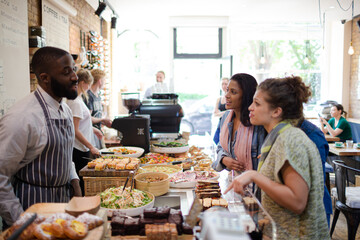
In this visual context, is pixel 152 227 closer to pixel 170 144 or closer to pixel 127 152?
pixel 127 152

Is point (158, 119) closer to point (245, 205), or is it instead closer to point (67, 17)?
point (67, 17)

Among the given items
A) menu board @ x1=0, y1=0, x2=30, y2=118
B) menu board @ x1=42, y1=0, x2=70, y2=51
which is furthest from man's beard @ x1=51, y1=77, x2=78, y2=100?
menu board @ x1=42, y1=0, x2=70, y2=51

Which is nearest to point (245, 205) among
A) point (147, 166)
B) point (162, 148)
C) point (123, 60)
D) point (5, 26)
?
point (147, 166)

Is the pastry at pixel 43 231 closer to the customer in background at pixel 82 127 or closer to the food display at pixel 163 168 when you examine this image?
the food display at pixel 163 168

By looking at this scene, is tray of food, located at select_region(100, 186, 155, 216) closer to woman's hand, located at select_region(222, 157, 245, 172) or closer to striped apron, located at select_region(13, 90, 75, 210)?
striped apron, located at select_region(13, 90, 75, 210)

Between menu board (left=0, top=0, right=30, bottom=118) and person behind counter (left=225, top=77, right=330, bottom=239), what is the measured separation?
8.81ft

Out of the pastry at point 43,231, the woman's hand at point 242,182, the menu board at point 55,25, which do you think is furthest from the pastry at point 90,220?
the menu board at point 55,25

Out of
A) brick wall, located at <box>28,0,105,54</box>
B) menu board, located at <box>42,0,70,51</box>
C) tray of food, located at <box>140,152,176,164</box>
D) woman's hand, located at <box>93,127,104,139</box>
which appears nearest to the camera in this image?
tray of food, located at <box>140,152,176,164</box>

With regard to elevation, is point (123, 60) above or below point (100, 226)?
above

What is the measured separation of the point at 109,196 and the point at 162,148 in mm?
1498

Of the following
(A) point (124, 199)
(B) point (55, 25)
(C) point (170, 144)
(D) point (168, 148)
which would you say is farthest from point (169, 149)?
(B) point (55, 25)

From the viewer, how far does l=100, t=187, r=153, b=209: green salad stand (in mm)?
1760

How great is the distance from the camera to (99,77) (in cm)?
425

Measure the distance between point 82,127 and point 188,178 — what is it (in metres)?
1.68
